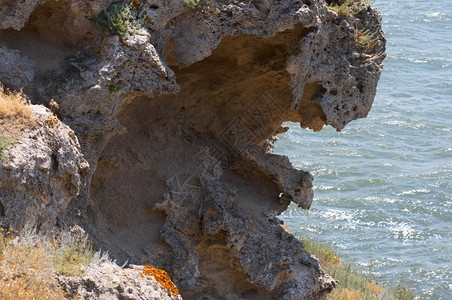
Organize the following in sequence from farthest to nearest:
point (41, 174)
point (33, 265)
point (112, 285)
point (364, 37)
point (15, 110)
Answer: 1. point (364, 37)
2. point (15, 110)
3. point (41, 174)
4. point (112, 285)
5. point (33, 265)

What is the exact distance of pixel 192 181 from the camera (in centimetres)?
985

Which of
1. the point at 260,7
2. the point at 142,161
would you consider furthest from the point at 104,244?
the point at 260,7

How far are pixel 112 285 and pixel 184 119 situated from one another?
467 cm

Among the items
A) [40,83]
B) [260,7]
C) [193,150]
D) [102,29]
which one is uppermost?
[260,7]

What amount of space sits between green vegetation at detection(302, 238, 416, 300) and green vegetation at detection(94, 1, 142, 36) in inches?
240

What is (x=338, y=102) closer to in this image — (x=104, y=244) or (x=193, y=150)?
(x=193, y=150)

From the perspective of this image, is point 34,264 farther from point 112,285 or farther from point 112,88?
point 112,88

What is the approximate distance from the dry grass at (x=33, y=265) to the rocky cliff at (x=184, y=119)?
0.98 feet

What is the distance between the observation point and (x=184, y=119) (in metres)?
10.6

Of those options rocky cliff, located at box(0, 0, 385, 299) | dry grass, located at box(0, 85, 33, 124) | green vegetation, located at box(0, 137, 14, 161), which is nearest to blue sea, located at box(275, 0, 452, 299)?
rocky cliff, located at box(0, 0, 385, 299)

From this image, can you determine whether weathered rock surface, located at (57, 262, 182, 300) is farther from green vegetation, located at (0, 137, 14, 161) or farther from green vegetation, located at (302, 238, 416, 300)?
green vegetation, located at (302, 238, 416, 300)

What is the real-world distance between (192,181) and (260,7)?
8.52ft

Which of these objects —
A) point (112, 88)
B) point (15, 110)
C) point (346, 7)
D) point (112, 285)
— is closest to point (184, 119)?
point (112, 88)

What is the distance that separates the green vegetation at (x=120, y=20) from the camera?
810 centimetres
